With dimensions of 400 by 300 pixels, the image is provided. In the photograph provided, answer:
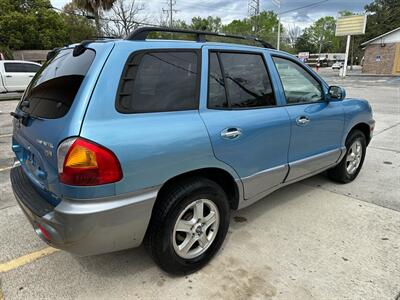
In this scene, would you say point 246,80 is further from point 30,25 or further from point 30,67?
point 30,25

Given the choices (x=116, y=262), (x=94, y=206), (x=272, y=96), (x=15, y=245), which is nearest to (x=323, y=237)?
(x=272, y=96)

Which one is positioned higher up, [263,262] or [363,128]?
[363,128]

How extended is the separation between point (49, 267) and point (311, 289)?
2112 millimetres

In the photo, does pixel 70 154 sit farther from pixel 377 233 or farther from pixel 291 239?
pixel 377 233

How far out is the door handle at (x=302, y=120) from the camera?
3.12m

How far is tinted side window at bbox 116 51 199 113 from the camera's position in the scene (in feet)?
6.79

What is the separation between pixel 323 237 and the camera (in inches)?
118

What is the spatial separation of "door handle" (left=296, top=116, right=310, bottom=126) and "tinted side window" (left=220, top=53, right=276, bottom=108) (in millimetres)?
345

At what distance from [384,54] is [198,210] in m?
39.6

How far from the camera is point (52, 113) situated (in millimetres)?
2117

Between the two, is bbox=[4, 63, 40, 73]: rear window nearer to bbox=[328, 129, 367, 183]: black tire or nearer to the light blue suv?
the light blue suv

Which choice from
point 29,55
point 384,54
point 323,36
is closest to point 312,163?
point 29,55

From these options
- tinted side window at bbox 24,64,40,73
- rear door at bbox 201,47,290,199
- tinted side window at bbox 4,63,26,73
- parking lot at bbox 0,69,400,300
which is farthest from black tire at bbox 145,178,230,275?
tinted side window at bbox 24,64,40,73

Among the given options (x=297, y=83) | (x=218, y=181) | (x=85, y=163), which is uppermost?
(x=297, y=83)
